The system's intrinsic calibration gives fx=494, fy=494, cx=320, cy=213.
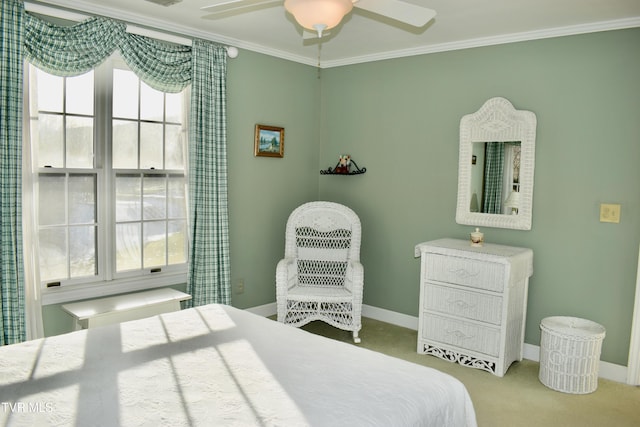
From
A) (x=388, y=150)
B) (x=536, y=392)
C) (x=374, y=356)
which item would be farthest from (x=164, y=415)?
(x=388, y=150)

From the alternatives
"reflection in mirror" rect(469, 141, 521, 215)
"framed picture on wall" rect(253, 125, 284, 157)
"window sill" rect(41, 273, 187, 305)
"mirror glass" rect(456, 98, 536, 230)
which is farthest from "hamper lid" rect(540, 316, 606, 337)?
"window sill" rect(41, 273, 187, 305)

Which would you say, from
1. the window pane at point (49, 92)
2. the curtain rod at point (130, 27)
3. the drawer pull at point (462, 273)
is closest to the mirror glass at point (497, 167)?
the drawer pull at point (462, 273)

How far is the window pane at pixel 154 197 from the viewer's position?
12.4ft

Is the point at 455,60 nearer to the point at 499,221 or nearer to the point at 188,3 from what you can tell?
the point at 499,221

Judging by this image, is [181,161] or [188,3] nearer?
[188,3]

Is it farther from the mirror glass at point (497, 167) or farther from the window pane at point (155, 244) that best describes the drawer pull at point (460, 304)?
the window pane at point (155, 244)

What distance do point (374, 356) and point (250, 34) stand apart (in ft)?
9.50

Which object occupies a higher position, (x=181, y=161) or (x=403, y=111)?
(x=403, y=111)

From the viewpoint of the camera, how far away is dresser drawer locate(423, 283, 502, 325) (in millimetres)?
3436

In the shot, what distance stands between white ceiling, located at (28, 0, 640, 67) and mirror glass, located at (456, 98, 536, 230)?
0.58 meters

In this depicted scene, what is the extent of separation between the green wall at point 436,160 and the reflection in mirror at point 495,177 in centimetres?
16

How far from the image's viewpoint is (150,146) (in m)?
3.79

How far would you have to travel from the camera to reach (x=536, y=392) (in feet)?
10.5

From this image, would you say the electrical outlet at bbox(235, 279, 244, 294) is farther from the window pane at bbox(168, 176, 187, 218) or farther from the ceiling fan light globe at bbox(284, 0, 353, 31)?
the ceiling fan light globe at bbox(284, 0, 353, 31)
